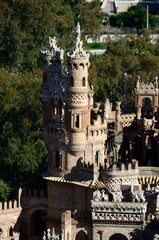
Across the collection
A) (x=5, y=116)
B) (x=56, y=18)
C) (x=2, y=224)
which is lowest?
(x=2, y=224)

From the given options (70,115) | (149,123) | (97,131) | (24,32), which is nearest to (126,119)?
(149,123)

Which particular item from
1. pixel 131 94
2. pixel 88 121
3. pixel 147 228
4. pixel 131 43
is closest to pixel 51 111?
pixel 88 121

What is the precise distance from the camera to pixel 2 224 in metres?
76.9

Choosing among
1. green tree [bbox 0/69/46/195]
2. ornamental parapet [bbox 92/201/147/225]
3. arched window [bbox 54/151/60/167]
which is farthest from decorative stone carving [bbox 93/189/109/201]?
green tree [bbox 0/69/46/195]

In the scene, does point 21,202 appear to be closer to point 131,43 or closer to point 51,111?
point 51,111

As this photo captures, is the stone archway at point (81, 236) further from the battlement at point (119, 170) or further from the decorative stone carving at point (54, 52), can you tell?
the decorative stone carving at point (54, 52)

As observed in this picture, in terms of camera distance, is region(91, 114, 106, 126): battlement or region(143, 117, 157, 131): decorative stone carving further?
region(143, 117, 157, 131): decorative stone carving

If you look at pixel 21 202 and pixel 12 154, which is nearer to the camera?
pixel 21 202

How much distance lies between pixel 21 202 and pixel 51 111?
24.1 feet

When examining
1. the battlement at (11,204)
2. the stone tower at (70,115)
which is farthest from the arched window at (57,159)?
the battlement at (11,204)

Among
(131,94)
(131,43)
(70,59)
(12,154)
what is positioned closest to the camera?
(70,59)

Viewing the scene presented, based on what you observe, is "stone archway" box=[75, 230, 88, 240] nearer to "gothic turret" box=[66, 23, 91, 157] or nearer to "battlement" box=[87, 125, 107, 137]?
"gothic turret" box=[66, 23, 91, 157]

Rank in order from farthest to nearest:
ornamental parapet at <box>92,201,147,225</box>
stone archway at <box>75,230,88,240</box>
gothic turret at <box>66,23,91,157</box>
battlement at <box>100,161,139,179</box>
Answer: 1. gothic turret at <box>66,23,91,157</box>
2. battlement at <box>100,161,139,179</box>
3. stone archway at <box>75,230,88,240</box>
4. ornamental parapet at <box>92,201,147,225</box>

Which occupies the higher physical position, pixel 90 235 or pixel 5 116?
pixel 5 116
